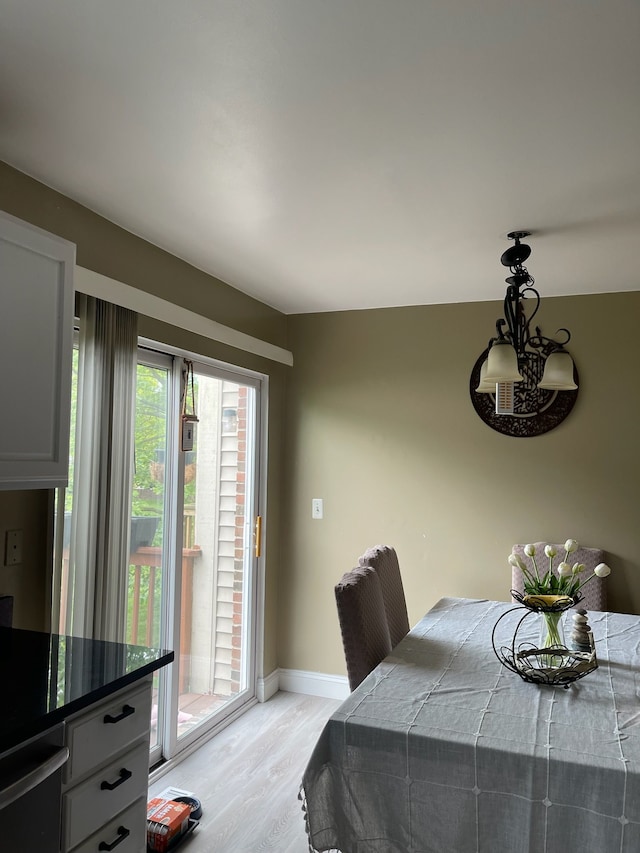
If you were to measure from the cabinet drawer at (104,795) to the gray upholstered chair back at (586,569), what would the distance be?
2353 millimetres

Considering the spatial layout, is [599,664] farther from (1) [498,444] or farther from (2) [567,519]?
(1) [498,444]

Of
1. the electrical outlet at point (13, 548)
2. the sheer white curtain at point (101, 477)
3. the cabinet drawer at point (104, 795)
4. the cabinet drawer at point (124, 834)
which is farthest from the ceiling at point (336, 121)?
the cabinet drawer at point (124, 834)

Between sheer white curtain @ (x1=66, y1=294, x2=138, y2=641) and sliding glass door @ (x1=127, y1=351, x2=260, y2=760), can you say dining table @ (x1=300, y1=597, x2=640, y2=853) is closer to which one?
sheer white curtain @ (x1=66, y1=294, x2=138, y2=641)

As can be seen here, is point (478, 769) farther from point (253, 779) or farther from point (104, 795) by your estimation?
point (253, 779)

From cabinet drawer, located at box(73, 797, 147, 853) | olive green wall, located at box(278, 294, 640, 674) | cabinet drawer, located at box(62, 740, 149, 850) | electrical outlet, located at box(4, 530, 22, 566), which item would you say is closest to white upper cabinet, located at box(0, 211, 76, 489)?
electrical outlet, located at box(4, 530, 22, 566)

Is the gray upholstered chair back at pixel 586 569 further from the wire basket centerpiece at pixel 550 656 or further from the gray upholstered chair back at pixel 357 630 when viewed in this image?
the gray upholstered chair back at pixel 357 630

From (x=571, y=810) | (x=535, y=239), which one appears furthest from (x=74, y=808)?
(x=535, y=239)

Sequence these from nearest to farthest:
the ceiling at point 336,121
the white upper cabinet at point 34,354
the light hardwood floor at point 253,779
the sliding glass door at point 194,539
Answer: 1. the ceiling at point 336,121
2. the white upper cabinet at point 34,354
3. the light hardwood floor at point 253,779
4. the sliding glass door at point 194,539

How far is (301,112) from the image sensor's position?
69.2 inches

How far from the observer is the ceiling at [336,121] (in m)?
1.40

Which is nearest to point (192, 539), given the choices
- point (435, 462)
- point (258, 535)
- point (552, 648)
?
point (258, 535)

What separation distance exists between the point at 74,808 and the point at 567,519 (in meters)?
2.87

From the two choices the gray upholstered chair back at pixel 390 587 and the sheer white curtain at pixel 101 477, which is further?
the gray upholstered chair back at pixel 390 587

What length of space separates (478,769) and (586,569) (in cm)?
212
